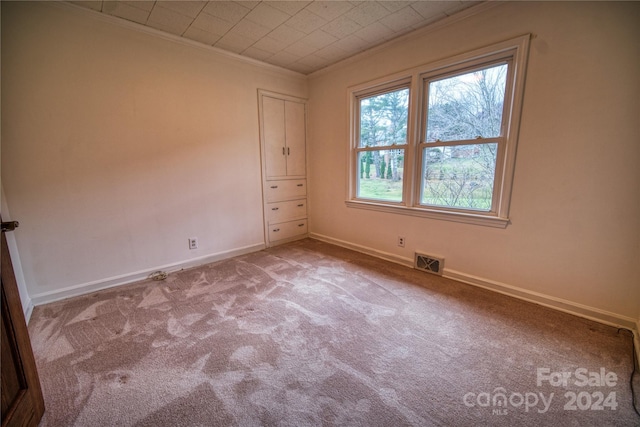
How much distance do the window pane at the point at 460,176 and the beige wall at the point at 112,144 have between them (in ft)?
7.26

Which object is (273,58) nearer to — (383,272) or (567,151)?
(383,272)

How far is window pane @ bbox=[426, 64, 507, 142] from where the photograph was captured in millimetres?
2215

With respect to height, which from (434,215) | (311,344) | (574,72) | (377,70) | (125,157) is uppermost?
(377,70)

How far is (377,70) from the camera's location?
2.93 meters

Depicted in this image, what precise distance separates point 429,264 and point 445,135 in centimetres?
132

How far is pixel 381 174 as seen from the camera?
3156mm

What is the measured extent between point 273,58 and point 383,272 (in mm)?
2838

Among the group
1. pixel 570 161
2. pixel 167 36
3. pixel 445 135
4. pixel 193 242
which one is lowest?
pixel 193 242

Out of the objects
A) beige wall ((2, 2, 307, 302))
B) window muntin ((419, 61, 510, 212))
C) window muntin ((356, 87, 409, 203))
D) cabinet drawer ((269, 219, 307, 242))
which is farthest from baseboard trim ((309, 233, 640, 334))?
beige wall ((2, 2, 307, 302))

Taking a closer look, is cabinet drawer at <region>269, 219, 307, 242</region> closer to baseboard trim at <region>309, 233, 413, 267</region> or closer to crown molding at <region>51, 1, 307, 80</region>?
baseboard trim at <region>309, 233, 413, 267</region>

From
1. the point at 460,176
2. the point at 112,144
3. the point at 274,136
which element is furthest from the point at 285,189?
the point at 460,176

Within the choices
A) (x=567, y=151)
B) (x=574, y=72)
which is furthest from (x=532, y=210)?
(x=574, y=72)

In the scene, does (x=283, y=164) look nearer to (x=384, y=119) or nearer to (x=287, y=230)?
(x=287, y=230)

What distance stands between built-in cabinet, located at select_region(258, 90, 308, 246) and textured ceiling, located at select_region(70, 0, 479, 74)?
726mm
